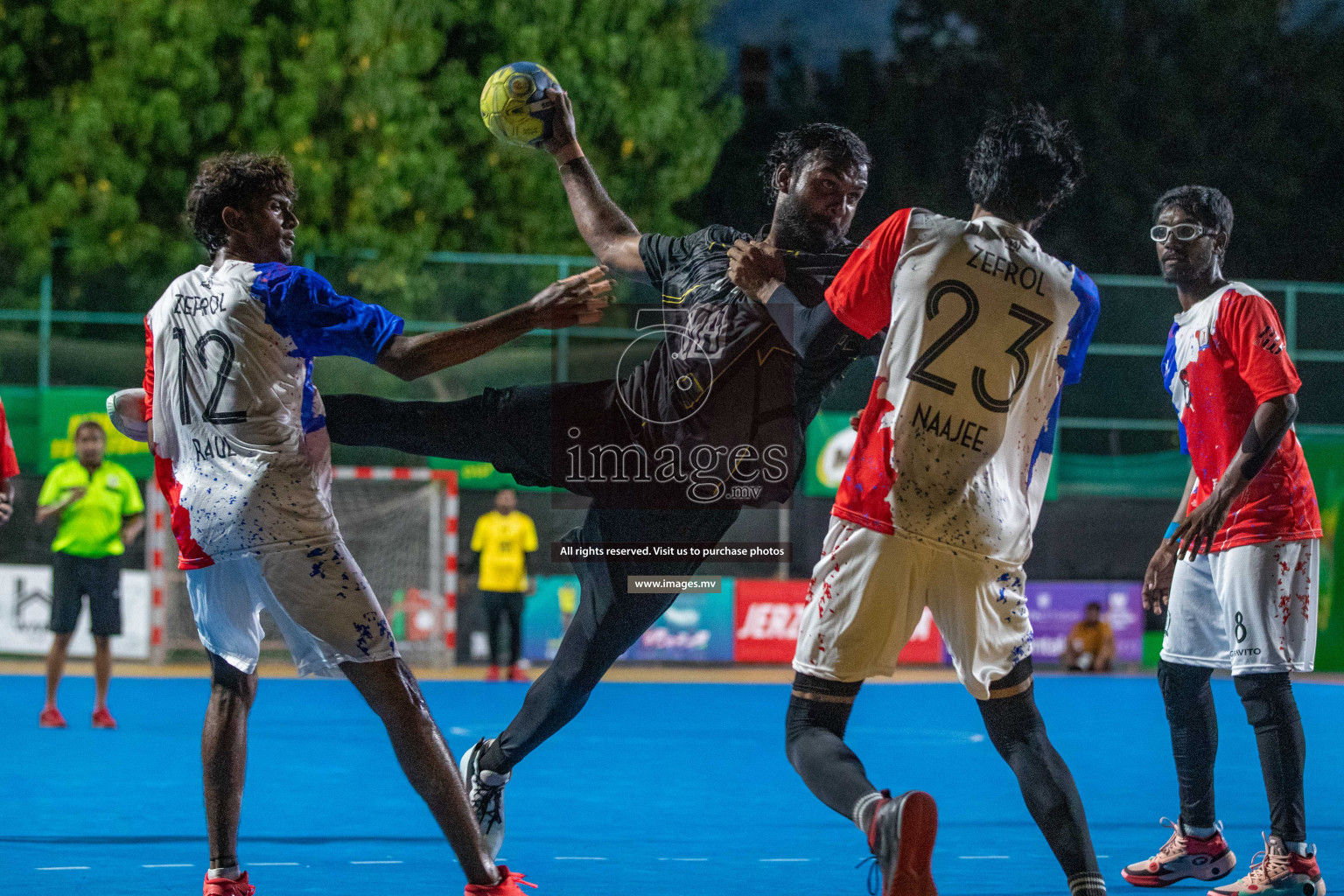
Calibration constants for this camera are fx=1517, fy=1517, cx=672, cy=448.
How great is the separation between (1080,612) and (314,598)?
1448 cm

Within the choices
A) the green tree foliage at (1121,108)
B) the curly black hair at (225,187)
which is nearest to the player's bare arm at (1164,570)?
the curly black hair at (225,187)

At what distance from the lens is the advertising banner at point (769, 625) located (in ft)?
56.4

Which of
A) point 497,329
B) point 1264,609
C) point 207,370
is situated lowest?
point 1264,609

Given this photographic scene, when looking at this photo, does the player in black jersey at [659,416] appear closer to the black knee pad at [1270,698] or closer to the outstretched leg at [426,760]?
the outstretched leg at [426,760]

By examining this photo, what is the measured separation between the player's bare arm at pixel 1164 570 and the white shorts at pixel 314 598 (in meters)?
2.86

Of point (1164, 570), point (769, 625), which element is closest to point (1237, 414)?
point (1164, 570)

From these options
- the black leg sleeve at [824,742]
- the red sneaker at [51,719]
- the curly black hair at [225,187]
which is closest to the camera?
the black leg sleeve at [824,742]

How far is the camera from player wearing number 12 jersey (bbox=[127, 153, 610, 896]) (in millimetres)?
4414

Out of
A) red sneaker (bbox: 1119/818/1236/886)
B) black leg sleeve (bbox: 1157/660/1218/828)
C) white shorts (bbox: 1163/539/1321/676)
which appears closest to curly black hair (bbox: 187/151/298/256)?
white shorts (bbox: 1163/539/1321/676)

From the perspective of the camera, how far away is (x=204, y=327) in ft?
14.7

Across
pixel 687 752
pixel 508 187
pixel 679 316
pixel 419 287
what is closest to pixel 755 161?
pixel 508 187

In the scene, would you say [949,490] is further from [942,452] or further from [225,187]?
[225,187]

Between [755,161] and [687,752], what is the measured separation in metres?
21.0

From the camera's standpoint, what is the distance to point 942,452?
13.0 feet
